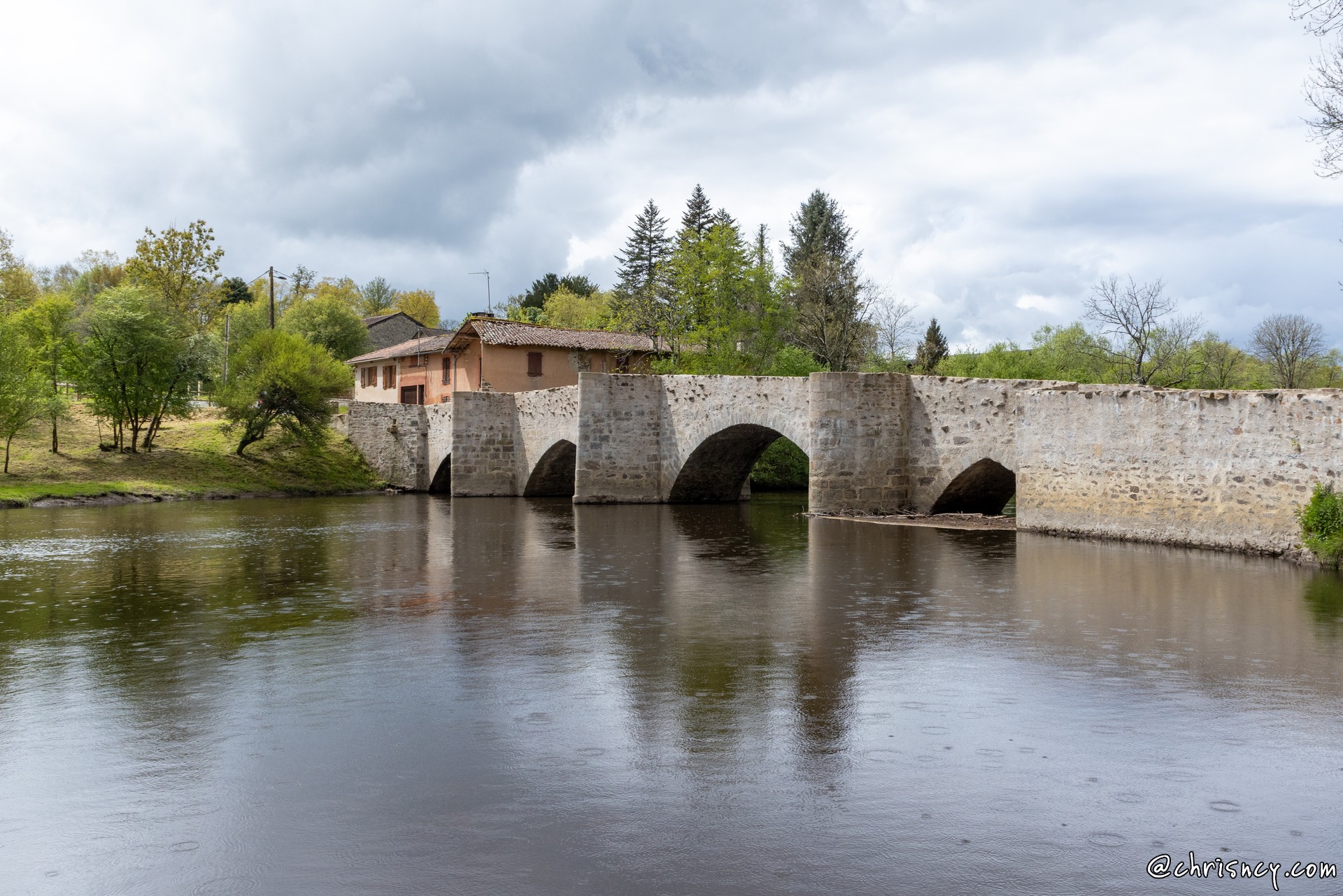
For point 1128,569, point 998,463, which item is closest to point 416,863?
point 1128,569

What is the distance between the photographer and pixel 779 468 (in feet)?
126

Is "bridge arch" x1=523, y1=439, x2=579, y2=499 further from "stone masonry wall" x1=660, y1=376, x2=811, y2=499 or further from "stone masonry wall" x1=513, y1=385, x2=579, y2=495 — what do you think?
"stone masonry wall" x1=660, y1=376, x2=811, y2=499

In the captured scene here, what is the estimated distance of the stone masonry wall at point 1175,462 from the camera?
1382 centimetres

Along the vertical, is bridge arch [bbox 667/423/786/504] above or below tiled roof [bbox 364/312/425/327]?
below

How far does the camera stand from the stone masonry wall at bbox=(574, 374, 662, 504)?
91.1ft

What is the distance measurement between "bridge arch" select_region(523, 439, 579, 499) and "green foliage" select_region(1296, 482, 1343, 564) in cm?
2160

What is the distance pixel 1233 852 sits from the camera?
4.36 meters

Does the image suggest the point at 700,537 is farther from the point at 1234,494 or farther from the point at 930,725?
the point at 930,725

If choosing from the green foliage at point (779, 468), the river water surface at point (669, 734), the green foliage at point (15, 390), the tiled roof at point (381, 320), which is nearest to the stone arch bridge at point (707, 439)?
the green foliage at point (779, 468)

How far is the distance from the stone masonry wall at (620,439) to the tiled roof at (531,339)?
1756 centimetres

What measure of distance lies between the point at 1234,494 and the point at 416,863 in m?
13.8

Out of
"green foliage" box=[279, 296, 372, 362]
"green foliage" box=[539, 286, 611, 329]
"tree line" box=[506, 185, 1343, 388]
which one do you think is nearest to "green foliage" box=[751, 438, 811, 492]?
"tree line" box=[506, 185, 1343, 388]

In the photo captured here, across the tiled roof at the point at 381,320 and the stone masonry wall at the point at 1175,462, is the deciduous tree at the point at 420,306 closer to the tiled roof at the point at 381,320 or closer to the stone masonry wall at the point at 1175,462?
the tiled roof at the point at 381,320

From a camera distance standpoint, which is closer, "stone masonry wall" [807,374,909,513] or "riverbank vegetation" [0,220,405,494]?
"stone masonry wall" [807,374,909,513]
